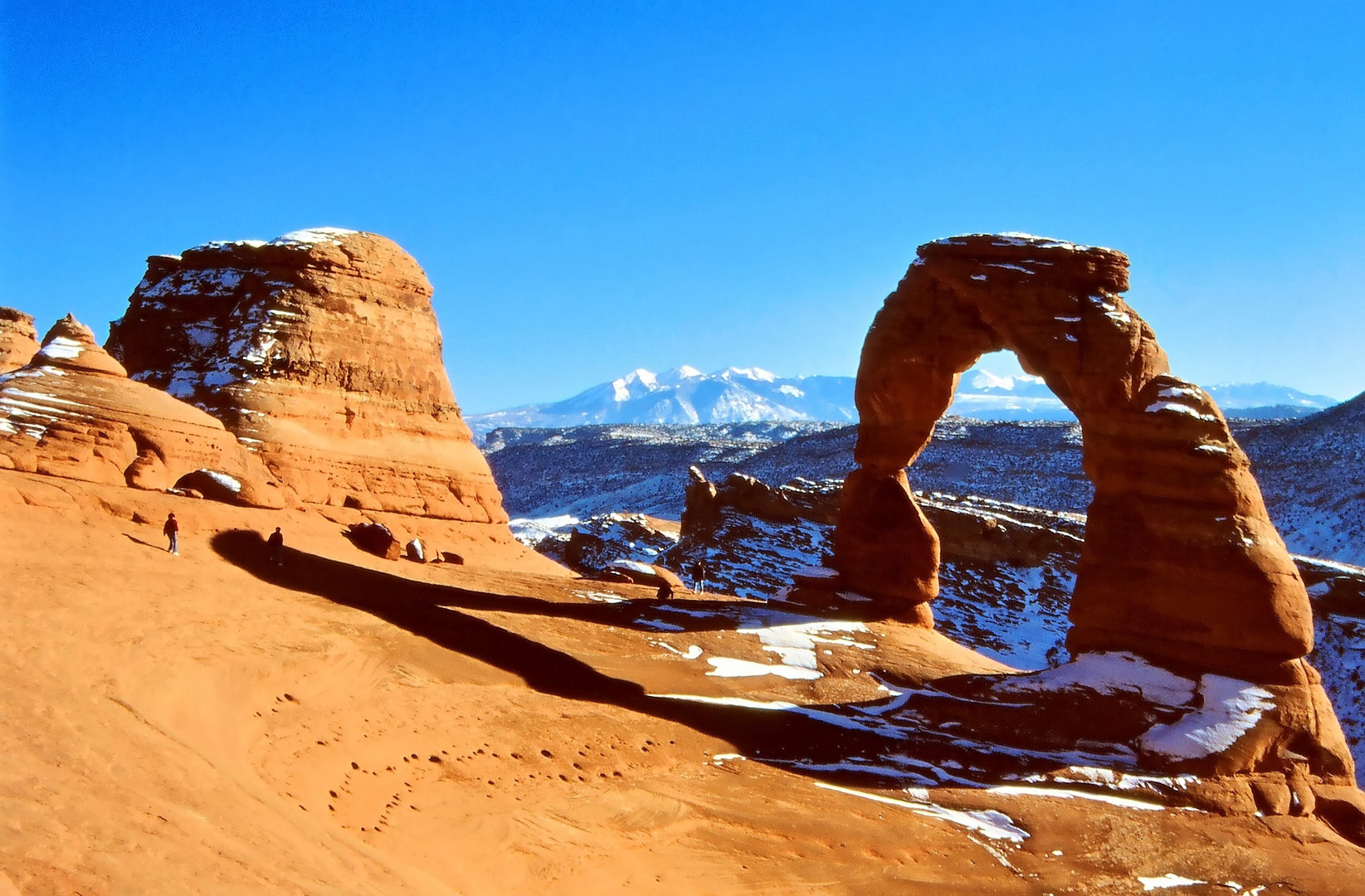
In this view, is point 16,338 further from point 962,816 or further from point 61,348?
point 962,816

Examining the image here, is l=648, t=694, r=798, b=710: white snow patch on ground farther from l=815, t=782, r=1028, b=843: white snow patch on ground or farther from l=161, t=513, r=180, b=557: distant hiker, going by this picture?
l=161, t=513, r=180, b=557: distant hiker

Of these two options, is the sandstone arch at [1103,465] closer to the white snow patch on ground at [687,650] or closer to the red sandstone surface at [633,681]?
the red sandstone surface at [633,681]

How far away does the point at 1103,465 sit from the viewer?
17.6 meters

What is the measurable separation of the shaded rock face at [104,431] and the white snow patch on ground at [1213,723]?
1590 cm

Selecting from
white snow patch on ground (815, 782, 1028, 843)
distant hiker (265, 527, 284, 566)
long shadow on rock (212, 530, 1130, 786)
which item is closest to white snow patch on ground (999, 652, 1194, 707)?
long shadow on rock (212, 530, 1130, 786)

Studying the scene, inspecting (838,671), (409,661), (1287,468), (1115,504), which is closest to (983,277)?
(1115,504)

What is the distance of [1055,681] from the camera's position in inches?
638

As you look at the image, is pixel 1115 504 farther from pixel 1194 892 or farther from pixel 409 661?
pixel 409 661

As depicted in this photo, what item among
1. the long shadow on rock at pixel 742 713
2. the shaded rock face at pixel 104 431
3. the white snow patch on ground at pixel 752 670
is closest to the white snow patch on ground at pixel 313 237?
the shaded rock face at pixel 104 431

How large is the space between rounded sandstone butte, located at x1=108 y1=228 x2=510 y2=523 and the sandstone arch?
11774 mm

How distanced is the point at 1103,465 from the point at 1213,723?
453 cm

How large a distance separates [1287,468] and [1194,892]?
46.6 meters

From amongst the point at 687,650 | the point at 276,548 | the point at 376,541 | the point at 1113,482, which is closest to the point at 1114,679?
the point at 1113,482

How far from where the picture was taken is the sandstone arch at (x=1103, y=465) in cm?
1591
